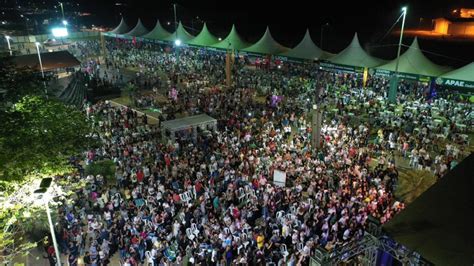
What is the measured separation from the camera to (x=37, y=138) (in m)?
11.7

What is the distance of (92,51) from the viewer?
176 ft

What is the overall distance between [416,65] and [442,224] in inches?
705

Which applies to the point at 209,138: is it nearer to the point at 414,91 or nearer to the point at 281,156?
the point at 281,156

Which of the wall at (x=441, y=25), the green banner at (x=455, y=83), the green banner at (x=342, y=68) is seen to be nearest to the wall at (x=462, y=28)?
the wall at (x=441, y=25)

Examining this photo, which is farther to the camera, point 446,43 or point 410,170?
point 446,43

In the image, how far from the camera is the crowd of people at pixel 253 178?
1133 cm

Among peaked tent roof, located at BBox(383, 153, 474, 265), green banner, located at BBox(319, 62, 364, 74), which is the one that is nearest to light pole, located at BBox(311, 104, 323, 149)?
green banner, located at BBox(319, 62, 364, 74)

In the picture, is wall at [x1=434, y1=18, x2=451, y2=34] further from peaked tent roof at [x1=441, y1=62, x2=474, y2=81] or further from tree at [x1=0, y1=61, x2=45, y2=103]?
tree at [x1=0, y1=61, x2=45, y2=103]

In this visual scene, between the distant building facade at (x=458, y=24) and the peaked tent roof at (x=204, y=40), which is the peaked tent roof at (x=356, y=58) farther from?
the distant building facade at (x=458, y=24)

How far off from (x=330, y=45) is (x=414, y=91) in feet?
116

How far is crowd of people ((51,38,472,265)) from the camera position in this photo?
37.2ft

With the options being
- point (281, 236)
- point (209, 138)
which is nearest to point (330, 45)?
point (209, 138)

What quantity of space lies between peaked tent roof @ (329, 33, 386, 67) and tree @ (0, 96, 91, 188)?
18.5 meters

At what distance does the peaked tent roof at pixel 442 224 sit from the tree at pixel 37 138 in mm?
9732
